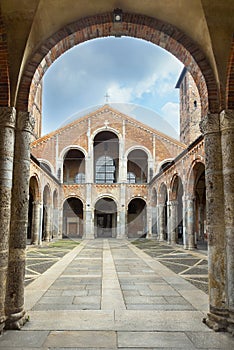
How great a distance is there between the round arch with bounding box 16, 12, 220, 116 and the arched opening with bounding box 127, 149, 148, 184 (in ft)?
93.2

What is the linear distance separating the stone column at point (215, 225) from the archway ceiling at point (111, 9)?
0.85m

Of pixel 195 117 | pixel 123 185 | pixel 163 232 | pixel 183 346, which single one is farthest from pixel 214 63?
pixel 195 117

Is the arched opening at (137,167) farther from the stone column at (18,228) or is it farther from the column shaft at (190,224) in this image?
the stone column at (18,228)

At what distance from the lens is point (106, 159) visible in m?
35.0

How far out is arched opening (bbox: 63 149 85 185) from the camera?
Answer: 113 feet

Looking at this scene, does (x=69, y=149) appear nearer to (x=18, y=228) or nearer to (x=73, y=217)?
(x=73, y=217)

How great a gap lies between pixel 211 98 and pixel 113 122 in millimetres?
27603

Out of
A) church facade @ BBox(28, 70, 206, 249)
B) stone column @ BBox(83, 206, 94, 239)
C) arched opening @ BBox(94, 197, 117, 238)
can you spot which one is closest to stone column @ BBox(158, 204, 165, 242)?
church facade @ BBox(28, 70, 206, 249)

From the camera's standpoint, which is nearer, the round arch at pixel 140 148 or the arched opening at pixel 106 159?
the round arch at pixel 140 148

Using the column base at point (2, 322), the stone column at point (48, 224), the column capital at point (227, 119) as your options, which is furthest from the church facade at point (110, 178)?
the column base at point (2, 322)

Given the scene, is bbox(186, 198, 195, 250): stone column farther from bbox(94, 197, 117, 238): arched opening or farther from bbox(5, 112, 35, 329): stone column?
bbox(5, 112, 35, 329): stone column

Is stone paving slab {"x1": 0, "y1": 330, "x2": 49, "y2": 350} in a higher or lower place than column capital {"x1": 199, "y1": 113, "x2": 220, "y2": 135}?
lower

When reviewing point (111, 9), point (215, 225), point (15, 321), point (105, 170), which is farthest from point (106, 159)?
point (15, 321)

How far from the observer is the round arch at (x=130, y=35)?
5.27 meters
